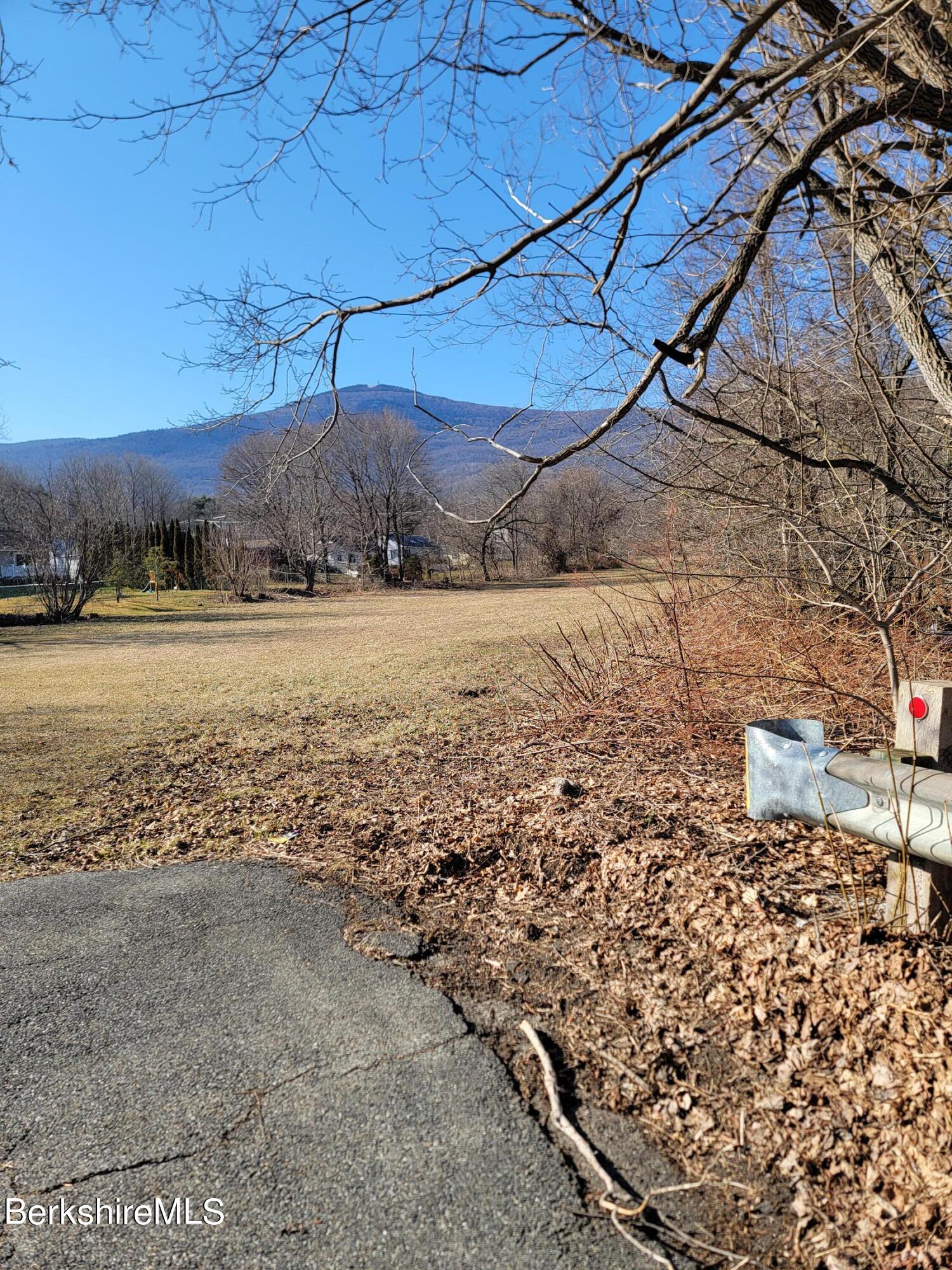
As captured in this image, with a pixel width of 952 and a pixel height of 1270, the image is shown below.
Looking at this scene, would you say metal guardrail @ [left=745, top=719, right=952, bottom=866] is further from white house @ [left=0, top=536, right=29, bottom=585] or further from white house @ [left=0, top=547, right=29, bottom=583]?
white house @ [left=0, top=547, right=29, bottom=583]

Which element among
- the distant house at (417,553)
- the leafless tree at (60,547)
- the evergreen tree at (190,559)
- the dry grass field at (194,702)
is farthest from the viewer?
the distant house at (417,553)

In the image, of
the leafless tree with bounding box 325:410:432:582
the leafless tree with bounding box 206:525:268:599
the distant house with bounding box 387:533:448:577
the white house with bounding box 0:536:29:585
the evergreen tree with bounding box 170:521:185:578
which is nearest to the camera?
the leafless tree with bounding box 206:525:268:599

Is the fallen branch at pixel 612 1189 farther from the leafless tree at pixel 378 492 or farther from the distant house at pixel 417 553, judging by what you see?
the distant house at pixel 417 553

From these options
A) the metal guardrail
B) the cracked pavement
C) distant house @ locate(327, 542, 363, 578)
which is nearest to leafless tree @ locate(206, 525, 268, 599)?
distant house @ locate(327, 542, 363, 578)

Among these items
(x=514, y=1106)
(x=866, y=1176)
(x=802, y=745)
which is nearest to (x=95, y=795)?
(x=514, y=1106)

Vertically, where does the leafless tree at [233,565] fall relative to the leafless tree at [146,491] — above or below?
below

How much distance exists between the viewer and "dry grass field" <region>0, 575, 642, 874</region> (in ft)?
17.1

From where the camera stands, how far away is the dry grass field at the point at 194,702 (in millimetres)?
5207

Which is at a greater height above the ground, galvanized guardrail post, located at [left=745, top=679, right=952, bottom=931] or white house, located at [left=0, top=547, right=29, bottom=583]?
white house, located at [left=0, top=547, right=29, bottom=583]

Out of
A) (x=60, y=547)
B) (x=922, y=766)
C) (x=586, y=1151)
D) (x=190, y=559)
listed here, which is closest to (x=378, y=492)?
(x=190, y=559)

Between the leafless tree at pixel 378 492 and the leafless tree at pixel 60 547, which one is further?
the leafless tree at pixel 378 492

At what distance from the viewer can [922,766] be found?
2537 millimetres

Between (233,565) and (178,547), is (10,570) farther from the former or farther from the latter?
(233,565)

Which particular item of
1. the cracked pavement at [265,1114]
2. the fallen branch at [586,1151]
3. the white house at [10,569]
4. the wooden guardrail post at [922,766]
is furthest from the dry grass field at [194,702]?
the white house at [10,569]
